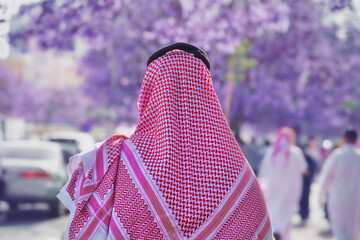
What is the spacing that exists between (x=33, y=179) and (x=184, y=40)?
4839 millimetres

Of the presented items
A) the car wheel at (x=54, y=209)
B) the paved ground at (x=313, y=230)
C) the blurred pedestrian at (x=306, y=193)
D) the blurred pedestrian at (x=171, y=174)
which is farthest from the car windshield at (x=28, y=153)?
the blurred pedestrian at (x=171, y=174)

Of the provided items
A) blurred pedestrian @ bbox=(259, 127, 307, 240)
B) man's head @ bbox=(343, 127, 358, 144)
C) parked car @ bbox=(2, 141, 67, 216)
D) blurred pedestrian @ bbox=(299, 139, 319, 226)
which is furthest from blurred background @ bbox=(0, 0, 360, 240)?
blurred pedestrian @ bbox=(259, 127, 307, 240)

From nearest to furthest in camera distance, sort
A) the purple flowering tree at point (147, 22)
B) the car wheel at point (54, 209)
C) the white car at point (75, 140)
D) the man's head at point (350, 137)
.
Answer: the man's head at point (350, 137) < the purple flowering tree at point (147, 22) < the car wheel at point (54, 209) < the white car at point (75, 140)

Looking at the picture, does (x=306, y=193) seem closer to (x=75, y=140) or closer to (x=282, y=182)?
(x=282, y=182)

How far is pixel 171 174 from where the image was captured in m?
2.99

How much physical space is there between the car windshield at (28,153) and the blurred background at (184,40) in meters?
0.02

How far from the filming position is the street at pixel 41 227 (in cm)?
997

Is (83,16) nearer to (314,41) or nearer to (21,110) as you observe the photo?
(314,41)

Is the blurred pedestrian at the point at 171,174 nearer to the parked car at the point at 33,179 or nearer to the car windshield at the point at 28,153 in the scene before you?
the parked car at the point at 33,179

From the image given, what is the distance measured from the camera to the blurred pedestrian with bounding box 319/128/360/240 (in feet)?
26.0

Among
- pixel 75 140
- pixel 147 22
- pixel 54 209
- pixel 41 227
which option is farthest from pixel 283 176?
pixel 75 140

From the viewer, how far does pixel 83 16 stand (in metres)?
8.61

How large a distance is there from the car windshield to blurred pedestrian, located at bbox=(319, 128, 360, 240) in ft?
22.3

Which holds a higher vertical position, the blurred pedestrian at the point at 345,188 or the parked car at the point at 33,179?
the blurred pedestrian at the point at 345,188
